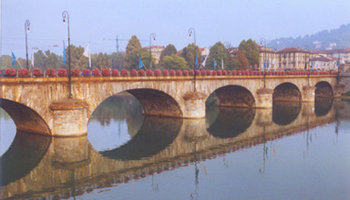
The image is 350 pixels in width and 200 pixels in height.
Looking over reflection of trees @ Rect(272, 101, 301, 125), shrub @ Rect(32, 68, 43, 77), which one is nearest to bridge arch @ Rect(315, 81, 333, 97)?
reflection of trees @ Rect(272, 101, 301, 125)

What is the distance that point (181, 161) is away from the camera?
29.6 metres

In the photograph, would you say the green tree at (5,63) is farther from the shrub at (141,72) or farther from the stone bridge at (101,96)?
the shrub at (141,72)

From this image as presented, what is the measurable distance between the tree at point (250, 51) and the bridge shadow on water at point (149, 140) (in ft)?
195

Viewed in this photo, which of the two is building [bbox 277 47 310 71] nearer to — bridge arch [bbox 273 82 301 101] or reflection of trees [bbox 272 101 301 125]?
bridge arch [bbox 273 82 301 101]

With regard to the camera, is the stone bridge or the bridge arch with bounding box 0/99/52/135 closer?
the stone bridge

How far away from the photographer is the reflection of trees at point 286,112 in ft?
169

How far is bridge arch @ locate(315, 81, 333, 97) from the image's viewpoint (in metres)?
84.8

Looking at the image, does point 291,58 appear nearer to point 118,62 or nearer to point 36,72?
point 118,62

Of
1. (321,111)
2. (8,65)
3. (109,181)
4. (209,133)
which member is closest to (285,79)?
(321,111)

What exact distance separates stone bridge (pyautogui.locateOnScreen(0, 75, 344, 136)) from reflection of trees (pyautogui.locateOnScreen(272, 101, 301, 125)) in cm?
324

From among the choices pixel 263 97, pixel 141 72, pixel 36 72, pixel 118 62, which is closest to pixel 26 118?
pixel 36 72

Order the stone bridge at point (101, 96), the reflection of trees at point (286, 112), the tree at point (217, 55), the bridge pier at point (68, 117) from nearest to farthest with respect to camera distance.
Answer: the stone bridge at point (101, 96), the bridge pier at point (68, 117), the reflection of trees at point (286, 112), the tree at point (217, 55)

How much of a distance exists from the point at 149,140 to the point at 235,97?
1169 inches

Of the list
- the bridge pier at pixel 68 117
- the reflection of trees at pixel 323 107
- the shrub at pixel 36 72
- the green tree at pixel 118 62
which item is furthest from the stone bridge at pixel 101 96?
the green tree at pixel 118 62
